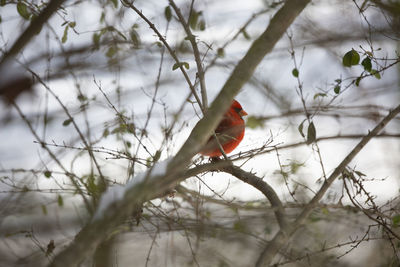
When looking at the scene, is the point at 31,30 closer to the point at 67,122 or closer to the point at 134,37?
the point at 134,37

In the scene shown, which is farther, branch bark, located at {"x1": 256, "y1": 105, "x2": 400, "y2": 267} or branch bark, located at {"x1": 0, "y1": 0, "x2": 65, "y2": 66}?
branch bark, located at {"x1": 256, "y1": 105, "x2": 400, "y2": 267}

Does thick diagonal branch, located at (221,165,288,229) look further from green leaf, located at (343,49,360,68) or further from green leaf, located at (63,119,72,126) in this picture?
green leaf, located at (63,119,72,126)

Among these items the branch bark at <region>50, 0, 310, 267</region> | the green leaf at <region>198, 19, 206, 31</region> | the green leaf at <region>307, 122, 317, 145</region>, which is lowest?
the branch bark at <region>50, 0, 310, 267</region>

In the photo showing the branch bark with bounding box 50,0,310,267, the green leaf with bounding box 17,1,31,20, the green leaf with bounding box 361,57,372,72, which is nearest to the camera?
the branch bark with bounding box 50,0,310,267

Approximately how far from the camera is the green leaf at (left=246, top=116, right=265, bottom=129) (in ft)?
8.49

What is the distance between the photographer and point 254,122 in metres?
2.65

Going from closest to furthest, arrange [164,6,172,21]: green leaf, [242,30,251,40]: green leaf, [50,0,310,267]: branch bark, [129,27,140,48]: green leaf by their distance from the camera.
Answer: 1. [50,0,310,267]: branch bark
2. [164,6,172,21]: green leaf
3. [129,27,140,48]: green leaf
4. [242,30,251,40]: green leaf

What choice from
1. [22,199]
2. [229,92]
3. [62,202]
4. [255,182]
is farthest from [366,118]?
[22,199]

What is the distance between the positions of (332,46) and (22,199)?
2683 mm

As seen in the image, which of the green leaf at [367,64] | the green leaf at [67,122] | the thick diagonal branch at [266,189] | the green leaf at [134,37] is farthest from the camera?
the green leaf at [67,122]

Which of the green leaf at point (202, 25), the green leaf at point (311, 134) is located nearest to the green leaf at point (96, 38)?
the green leaf at point (202, 25)

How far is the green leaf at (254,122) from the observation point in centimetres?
259

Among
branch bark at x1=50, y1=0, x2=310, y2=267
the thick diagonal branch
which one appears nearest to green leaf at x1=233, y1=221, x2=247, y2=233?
the thick diagonal branch

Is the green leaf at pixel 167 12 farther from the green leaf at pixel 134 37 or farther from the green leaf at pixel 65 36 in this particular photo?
the green leaf at pixel 65 36
